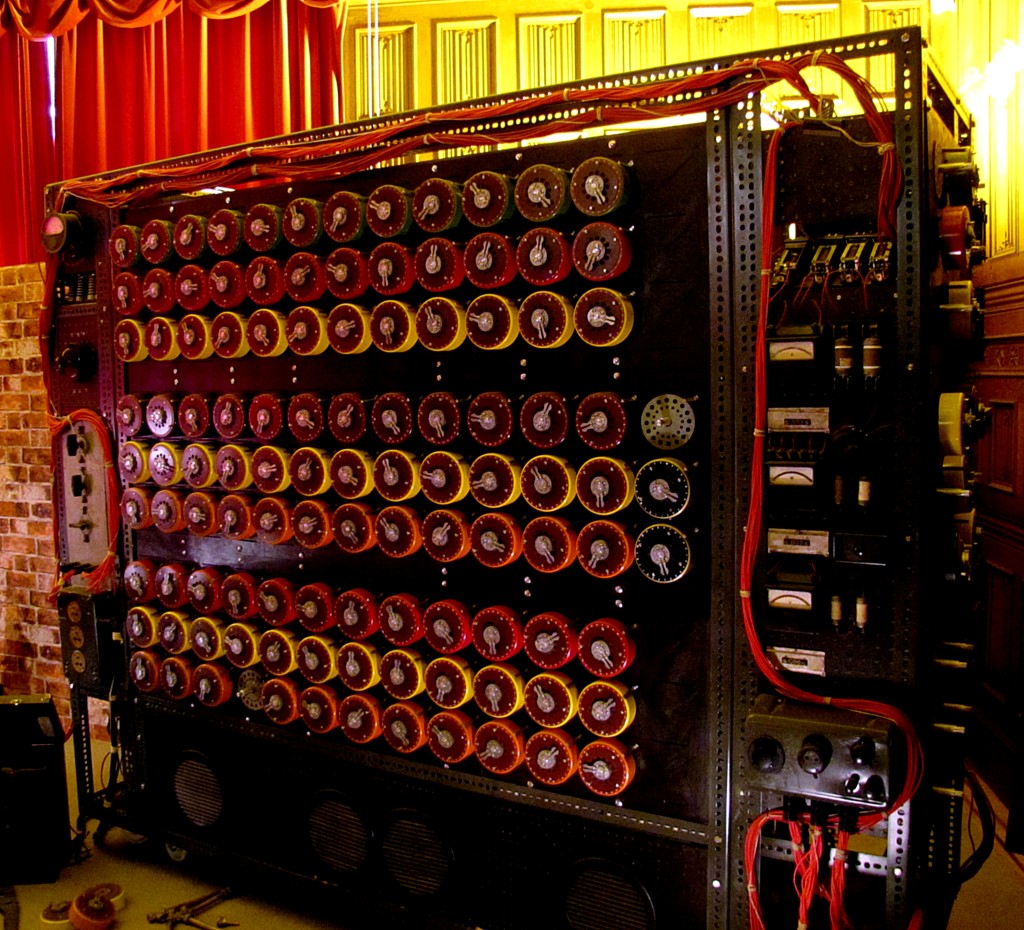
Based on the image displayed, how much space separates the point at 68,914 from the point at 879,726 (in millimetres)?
2606

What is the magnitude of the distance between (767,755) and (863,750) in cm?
22

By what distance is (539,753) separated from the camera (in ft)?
8.45

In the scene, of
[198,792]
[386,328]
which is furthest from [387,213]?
[198,792]

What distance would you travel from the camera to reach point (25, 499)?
4582mm

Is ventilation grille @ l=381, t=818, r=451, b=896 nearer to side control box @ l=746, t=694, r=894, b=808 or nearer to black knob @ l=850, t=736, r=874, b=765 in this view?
side control box @ l=746, t=694, r=894, b=808

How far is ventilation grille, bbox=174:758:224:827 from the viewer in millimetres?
3299

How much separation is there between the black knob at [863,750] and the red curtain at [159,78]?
332cm

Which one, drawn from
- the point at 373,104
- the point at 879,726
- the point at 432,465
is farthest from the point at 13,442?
the point at 879,726

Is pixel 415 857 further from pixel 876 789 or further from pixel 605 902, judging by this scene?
pixel 876 789

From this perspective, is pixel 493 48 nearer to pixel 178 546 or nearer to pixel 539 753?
pixel 178 546

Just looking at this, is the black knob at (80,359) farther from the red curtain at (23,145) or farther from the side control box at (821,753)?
the side control box at (821,753)

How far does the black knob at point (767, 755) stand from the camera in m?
2.16

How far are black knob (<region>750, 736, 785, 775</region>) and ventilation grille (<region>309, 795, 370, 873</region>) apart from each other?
1.40 metres

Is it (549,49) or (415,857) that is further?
(549,49)
